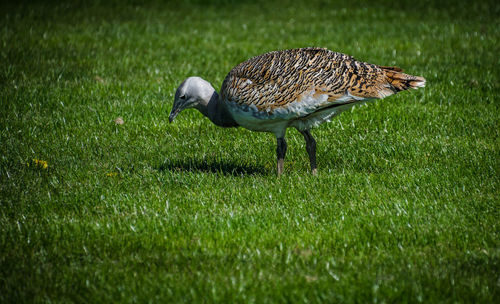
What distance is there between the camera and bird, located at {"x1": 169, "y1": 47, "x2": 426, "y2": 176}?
549 cm

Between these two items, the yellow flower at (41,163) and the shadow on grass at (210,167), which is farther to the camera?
the shadow on grass at (210,167)

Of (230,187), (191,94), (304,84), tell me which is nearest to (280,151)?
(230,187)

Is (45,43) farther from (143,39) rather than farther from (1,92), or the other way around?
(1,92)

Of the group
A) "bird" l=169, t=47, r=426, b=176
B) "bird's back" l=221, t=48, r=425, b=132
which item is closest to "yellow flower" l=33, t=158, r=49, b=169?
"bird" l=169, t=47, r=426, b=176

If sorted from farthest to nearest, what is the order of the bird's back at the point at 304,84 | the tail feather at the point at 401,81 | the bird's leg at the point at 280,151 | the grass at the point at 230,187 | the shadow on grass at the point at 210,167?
the shadow on grass at the point at 210,167
the bird's leg at the point at 280,151
the tail feather at the point at 401,81
the bird's back at the point at 304,84
the grass at the point at 230,187

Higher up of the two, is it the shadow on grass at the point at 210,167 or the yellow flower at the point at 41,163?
the yellow flower at the point at 41,163

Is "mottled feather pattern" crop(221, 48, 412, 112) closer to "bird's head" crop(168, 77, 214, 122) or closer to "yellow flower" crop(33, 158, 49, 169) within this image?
"bird's head" crop(168, 77, 214, 122)

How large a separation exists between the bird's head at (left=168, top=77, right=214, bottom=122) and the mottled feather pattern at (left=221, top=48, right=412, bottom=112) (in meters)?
0.33

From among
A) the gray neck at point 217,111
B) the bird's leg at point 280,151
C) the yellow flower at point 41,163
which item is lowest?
the yellow flower at point 41,163

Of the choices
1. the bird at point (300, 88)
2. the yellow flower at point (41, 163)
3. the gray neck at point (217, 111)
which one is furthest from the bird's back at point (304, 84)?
the yellow flower at point (41, 163)

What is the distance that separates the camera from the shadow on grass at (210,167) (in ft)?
20.5

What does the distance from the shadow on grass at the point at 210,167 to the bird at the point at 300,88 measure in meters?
0.46

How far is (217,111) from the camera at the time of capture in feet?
20.0

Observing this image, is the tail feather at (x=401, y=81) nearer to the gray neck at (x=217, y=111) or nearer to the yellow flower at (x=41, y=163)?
the gray neck at (x=217, y=111)
